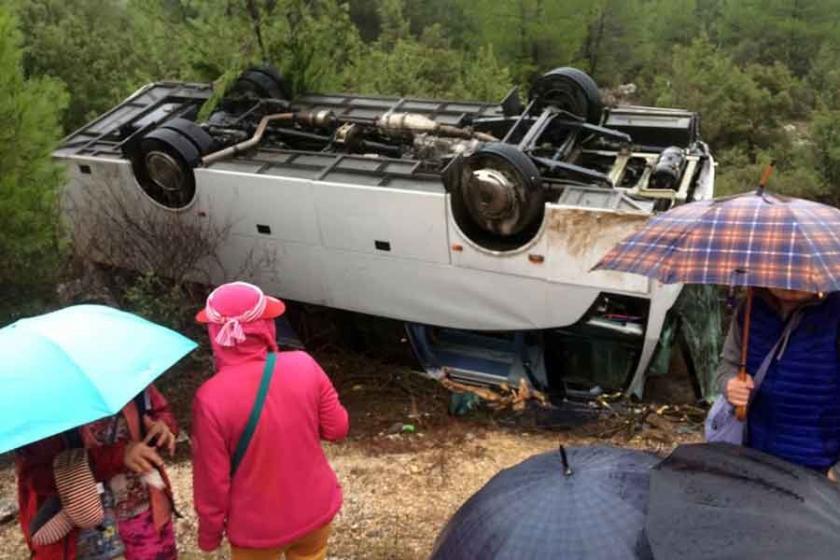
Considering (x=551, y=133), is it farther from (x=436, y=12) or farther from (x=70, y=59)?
(x=436, y=12)

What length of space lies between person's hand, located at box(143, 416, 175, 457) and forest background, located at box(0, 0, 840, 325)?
3.81 m

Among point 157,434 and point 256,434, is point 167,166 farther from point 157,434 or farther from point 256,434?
point 256,434

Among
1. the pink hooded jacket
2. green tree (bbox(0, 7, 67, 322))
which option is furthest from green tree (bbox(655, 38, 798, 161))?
the pink hooded jacket

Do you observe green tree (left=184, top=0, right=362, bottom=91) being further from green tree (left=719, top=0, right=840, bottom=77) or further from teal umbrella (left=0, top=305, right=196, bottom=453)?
green tree (left=719, top=0, right=840, bottom=77)

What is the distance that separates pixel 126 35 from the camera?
A: 15.9 meters

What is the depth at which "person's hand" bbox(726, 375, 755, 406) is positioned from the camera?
9.11 ft

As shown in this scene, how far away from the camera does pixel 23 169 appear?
599 centimetres

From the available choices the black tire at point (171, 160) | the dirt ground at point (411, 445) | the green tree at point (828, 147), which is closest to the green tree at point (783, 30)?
the green tree at point (828, 147)

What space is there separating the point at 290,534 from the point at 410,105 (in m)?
5.70

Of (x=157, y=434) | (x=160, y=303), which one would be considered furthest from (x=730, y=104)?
(x=157, y=434)

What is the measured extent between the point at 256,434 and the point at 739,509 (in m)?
1.51

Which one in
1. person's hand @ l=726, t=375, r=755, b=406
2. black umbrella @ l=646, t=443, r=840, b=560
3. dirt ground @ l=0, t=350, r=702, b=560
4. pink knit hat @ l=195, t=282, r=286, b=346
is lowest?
dirt ground @ l=0, t=350, r=702, b=560

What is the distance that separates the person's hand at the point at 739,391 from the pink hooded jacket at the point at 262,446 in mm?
1378

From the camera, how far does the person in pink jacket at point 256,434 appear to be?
8.54ft
